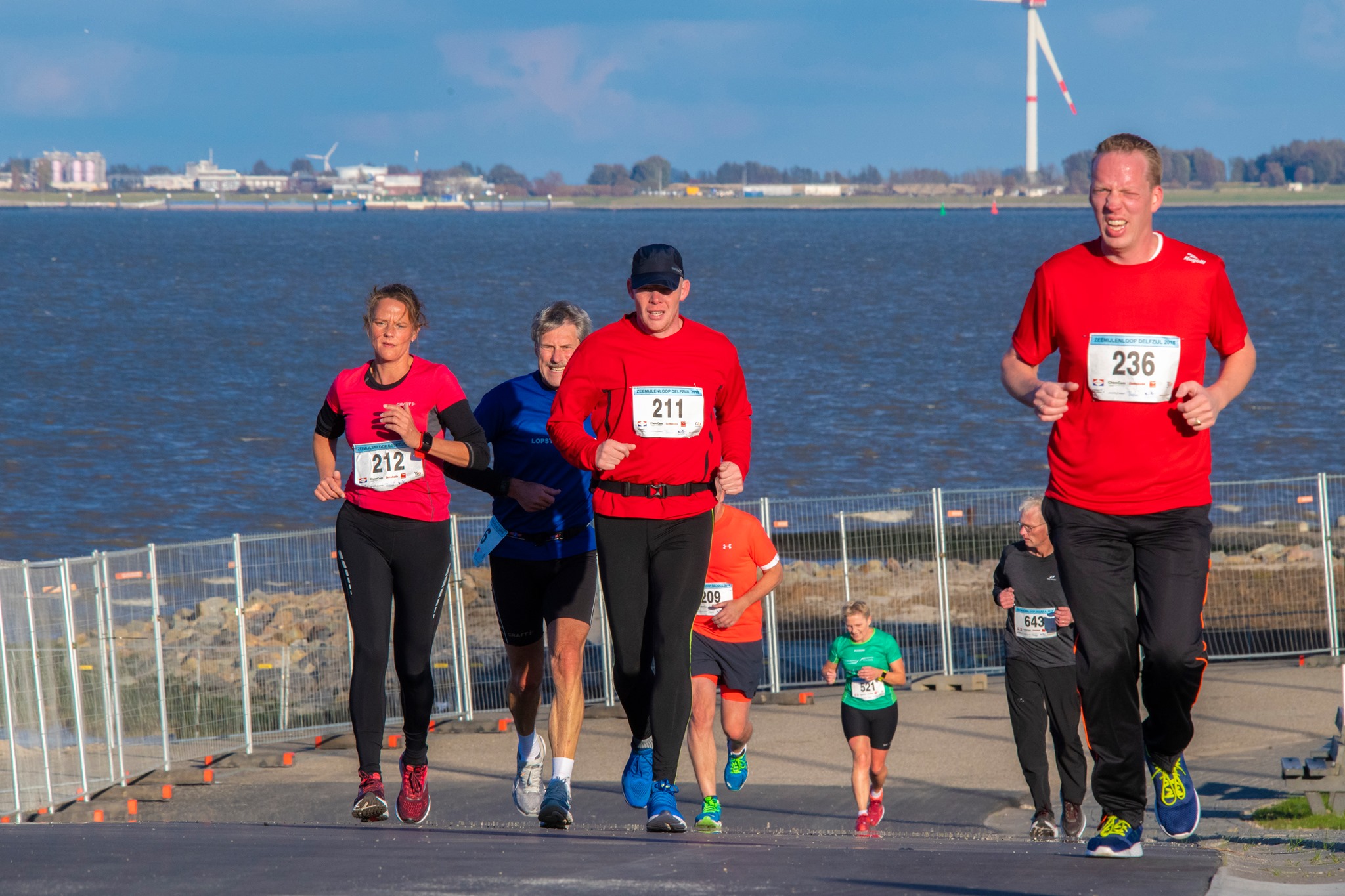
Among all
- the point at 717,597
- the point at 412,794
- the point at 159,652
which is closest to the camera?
the point at 412,794

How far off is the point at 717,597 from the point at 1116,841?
397 centimetres

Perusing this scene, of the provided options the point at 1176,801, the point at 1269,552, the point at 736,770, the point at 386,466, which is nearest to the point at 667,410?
the point at 386,466

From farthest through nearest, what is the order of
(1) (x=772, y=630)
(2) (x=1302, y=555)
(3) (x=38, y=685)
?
1. (2) (x=1302, y=555)
2. (1) (x=772, y=630)
3. (3) (x=38, y=685)

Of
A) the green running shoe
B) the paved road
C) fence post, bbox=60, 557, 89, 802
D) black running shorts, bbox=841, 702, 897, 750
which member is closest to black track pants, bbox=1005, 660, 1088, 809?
black running shorts, bbox=841, 702, 897, 750

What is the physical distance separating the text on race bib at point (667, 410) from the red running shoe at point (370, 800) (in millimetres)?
1896

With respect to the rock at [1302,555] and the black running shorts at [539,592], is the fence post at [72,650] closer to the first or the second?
the black running shorts at [539,592]

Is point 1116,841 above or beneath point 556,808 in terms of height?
above

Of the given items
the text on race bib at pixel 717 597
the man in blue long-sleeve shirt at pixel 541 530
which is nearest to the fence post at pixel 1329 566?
the text on race bib at pixel 717 597

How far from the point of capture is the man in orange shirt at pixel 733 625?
8992 millimetres

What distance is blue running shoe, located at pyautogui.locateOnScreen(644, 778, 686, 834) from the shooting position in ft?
21.2

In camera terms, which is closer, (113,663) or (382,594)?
(382,594)

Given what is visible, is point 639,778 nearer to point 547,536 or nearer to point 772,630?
point 547,536

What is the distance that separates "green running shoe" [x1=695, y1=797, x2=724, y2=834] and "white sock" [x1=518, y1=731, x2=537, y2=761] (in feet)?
2.93

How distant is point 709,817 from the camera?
7984 millimetres
